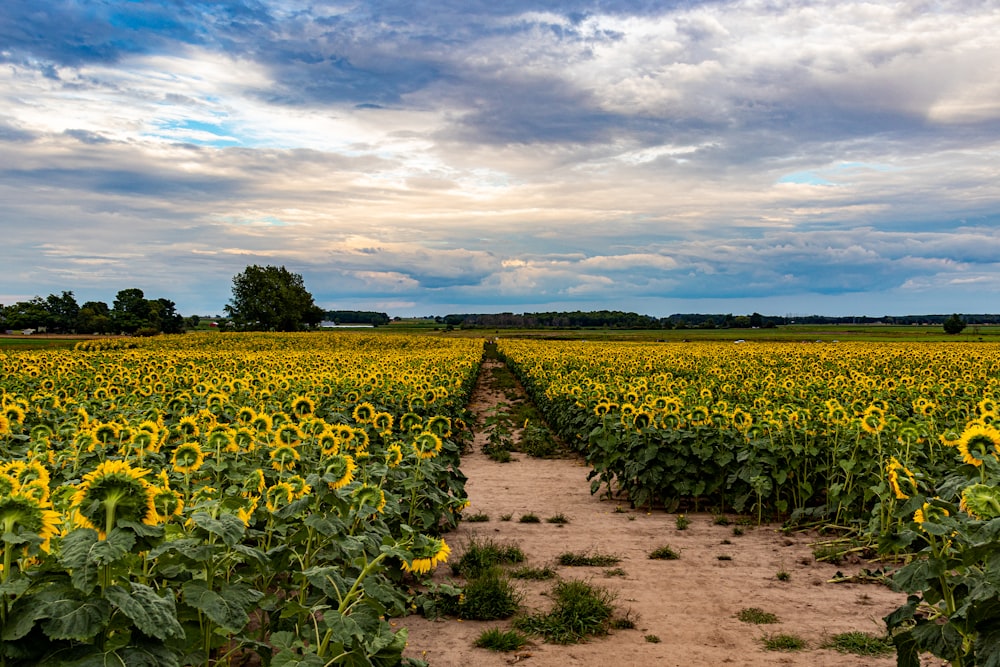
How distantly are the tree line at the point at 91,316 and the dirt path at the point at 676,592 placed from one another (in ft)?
366

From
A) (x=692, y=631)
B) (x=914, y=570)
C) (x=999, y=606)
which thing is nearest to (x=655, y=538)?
(x=692, y=631)

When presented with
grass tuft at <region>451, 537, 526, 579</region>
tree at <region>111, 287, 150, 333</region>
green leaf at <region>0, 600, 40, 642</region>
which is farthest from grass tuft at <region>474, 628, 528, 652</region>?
tree at <region>111, 287, 150, 333</region>

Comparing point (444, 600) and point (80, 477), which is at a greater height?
point (80, 477)

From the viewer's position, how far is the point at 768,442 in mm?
9656

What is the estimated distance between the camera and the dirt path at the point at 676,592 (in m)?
5.82

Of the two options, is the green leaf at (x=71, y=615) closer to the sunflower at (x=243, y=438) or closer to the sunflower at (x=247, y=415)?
the sunflower at (x=243, y=438)

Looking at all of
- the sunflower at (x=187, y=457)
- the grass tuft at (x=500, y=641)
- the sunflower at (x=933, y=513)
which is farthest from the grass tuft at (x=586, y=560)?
the sunflower at (x=187, y=457)

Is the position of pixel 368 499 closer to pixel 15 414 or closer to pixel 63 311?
pixel 15 414

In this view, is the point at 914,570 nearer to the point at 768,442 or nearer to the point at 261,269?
the point at 768,442

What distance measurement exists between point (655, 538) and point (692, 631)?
9.48 ft

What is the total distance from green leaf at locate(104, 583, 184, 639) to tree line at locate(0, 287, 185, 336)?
383 feet

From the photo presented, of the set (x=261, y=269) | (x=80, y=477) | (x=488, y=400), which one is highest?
(x=261, y=269)

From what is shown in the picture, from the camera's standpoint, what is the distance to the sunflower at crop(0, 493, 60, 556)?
2.51 m

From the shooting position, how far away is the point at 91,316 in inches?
4653
